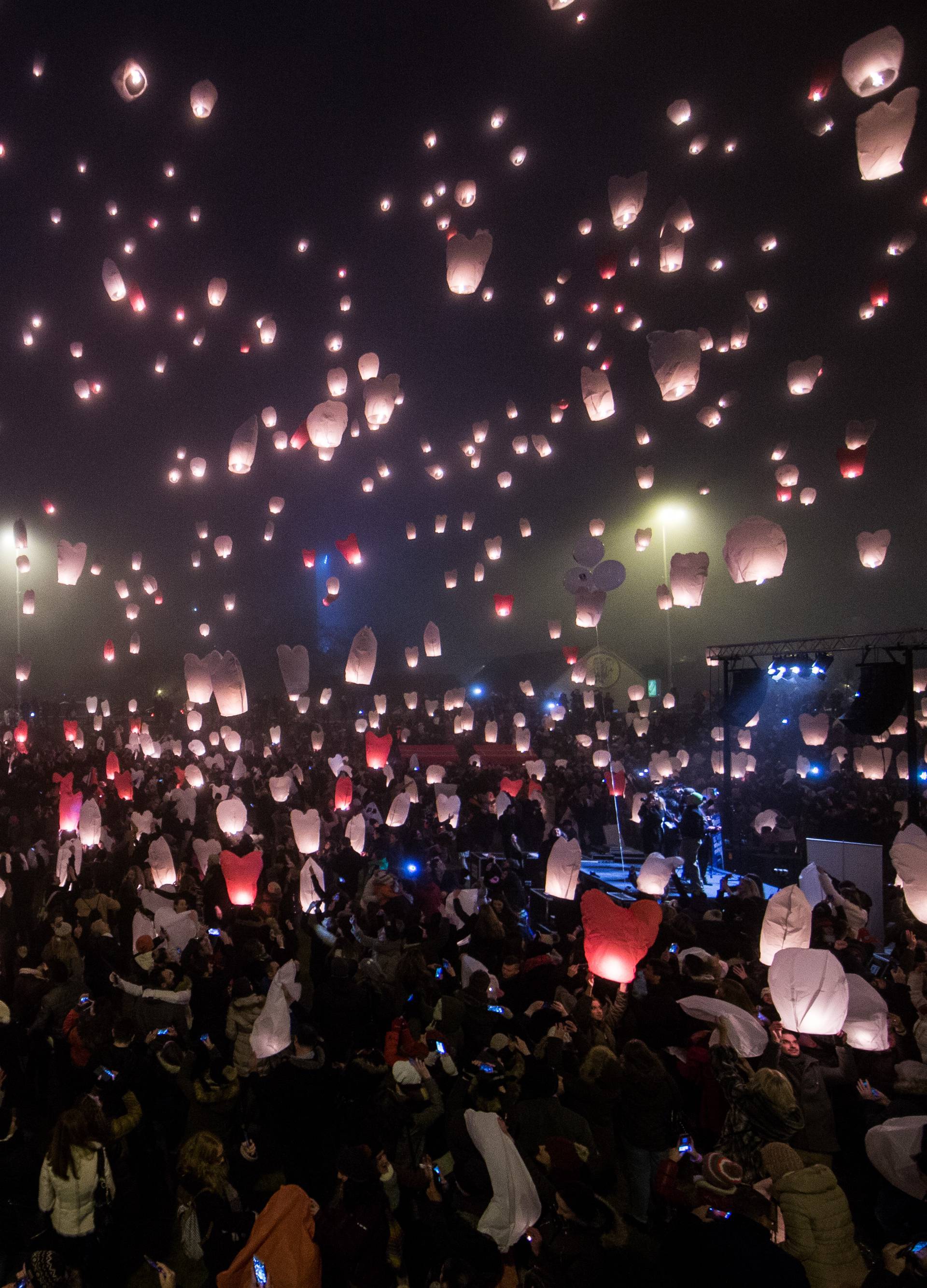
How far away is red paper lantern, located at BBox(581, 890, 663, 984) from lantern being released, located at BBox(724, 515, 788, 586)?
3.86m

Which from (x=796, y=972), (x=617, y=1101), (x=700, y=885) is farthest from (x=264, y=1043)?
(x=700, y=885)

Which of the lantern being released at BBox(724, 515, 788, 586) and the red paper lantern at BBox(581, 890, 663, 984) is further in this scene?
the lantern being released at BBox(724, 515, 788, 586)

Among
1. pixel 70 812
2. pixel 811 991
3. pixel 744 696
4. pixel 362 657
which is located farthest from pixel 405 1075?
pixel 744 696

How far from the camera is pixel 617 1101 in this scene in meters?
3.24

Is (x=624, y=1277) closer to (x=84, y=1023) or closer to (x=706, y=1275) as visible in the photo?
(x=706, y=1275)

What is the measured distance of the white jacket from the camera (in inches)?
101

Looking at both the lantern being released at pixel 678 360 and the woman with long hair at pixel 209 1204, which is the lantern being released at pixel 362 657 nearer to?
the lantern being released at pixel 678 360

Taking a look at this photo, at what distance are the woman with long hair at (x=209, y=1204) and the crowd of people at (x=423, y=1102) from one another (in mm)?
10

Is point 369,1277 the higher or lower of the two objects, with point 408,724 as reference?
lower

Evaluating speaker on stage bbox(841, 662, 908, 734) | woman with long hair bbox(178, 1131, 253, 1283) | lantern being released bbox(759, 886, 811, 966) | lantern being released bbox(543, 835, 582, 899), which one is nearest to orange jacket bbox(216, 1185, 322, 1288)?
woman with long hair bbox(178, 1131, 253, 1283)

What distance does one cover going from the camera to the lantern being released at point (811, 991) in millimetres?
3590

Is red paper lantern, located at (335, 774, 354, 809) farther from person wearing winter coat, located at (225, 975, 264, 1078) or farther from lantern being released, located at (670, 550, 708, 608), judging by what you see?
person wearing winter coat, located at (225, 975, 264, 1078)

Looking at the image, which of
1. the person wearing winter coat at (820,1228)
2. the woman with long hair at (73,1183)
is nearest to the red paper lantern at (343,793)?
the woman with long hair at (73,1183)

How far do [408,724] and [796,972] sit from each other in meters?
17.1
